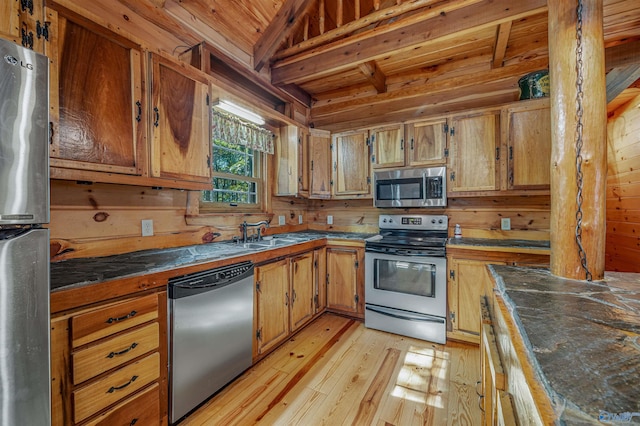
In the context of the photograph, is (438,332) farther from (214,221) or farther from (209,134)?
(209,134)

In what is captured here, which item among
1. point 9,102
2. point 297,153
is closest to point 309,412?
point 9,102

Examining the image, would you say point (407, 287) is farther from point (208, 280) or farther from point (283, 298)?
point (208, 280)

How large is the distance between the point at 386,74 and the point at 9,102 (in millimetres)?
3338

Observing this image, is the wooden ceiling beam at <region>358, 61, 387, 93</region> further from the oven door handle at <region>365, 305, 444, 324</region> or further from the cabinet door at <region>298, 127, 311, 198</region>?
the oven door handle at <region>365, 305, 444, 324</region>

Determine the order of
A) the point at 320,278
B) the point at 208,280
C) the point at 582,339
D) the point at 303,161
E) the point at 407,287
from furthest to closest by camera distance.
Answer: the point at 303,161 → the point at 320,278 → the point at 407,287 → the point at 208,280 → the point at 582,339

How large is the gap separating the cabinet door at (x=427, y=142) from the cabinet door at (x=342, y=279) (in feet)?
4.04

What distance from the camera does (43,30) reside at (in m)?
1.22

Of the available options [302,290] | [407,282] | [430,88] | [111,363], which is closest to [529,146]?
[430,88]

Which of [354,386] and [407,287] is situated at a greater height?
[407,287]

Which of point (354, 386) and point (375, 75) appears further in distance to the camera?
Result: point (375, 75)

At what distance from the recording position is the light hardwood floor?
161 cm

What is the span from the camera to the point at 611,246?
3459mm

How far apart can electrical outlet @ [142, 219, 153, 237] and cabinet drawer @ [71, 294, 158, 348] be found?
0.75 meters

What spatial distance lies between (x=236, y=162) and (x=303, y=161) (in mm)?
802
